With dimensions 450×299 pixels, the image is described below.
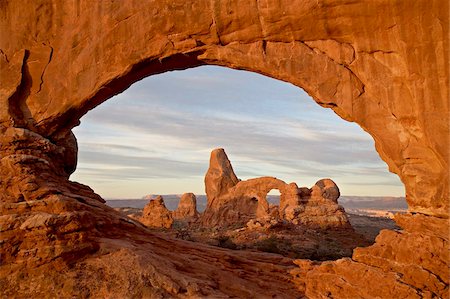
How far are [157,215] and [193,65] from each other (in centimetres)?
2174

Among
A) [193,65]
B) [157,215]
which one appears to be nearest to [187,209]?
[157,215]

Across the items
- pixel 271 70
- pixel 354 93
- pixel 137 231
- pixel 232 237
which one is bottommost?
pixel 232 237

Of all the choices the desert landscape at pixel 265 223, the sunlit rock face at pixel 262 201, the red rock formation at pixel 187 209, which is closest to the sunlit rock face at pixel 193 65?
the desert landscape at pixel 265 223

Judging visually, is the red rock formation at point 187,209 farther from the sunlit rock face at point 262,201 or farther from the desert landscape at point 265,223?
the sunlit rock face at point 262,201

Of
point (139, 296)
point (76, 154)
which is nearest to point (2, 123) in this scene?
point (76, 154)

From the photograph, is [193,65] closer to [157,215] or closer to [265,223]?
[265,223]

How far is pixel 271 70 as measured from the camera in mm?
9859

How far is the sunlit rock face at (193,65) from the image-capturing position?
7895mm

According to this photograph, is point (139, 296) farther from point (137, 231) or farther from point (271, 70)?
point (271, 70)

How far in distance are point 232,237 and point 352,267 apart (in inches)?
642

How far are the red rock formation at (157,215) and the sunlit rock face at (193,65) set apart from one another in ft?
61.8

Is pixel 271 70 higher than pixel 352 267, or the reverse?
pixel 271 70

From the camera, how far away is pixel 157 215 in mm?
30984

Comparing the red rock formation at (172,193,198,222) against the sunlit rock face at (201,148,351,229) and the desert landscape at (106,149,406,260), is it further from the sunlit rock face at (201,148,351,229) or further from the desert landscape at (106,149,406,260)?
the sunlit rock face at (201,148,351,229)
